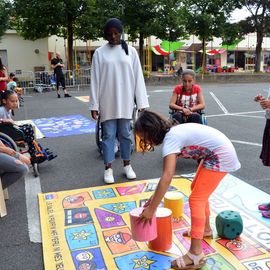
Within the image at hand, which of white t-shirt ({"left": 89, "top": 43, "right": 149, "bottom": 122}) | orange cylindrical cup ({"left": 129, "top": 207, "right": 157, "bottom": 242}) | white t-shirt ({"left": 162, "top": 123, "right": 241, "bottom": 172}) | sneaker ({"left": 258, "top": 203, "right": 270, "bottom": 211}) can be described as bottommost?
sneaker ({"left": 258, "top": 203, "right": 270, "bottom": 211})

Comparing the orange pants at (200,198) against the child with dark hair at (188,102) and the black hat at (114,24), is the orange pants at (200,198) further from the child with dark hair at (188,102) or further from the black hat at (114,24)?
the child with dark hair at (188,102)

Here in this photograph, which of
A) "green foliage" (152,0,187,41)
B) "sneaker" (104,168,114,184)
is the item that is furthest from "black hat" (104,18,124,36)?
"green foliage" (152,0,187,41)

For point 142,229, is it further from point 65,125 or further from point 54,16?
point 54,16

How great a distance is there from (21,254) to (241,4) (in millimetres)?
24883

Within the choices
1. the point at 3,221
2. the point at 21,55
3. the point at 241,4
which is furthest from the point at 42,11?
the point at 3,221

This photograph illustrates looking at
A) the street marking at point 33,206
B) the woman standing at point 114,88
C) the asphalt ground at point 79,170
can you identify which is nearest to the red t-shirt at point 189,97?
the asphalt ground at point 79,170

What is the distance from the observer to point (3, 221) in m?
3.39

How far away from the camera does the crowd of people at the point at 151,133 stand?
93.5 inches

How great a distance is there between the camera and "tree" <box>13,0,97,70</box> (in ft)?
60.3

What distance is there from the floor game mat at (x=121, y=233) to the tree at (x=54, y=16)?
16.4m

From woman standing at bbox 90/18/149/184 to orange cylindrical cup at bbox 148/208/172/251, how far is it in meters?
1.57

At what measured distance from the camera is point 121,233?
3068mm

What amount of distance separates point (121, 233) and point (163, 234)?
462 millimetres

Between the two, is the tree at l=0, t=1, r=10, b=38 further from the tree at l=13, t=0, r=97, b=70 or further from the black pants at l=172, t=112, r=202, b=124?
the black pants at l=172, t=112, r=202, b=124
